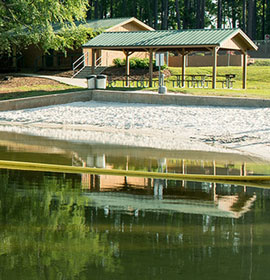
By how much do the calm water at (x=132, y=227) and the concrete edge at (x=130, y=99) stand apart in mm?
12600

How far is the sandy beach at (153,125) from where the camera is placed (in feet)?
65.5

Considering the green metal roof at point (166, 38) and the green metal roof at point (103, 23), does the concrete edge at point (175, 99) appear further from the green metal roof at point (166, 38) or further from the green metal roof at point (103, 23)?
the green metal roof at point (103, 23)

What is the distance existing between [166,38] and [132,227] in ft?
90.3

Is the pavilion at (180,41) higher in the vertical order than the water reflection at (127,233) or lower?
higher

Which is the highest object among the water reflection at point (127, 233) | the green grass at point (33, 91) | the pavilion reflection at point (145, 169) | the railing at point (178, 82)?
the railing at point (178, 82)

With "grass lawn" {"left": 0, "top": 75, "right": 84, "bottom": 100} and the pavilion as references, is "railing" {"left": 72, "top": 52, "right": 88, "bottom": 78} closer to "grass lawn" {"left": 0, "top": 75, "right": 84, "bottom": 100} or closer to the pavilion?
"grass lawn" {"left": 0, "top": 75, "right": 84, "bottom": 100}

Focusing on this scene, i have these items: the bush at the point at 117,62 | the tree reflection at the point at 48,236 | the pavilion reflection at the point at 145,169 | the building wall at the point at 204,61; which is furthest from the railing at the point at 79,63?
the tree reflection at the point at 48,236

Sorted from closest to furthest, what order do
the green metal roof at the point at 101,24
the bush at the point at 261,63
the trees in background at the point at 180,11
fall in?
1. the green metal roof at the point at 101,24
2. the bush at the point at 261,63
3. the trees in background at the point at 180,11

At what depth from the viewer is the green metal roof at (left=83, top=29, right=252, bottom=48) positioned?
34.2 metres

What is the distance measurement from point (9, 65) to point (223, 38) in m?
24.2

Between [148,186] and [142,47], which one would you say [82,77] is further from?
[148,186]

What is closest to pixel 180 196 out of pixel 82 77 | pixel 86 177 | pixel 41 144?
pixel 86 177

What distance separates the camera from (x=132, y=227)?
9297mm

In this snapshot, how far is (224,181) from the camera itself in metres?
13.3
